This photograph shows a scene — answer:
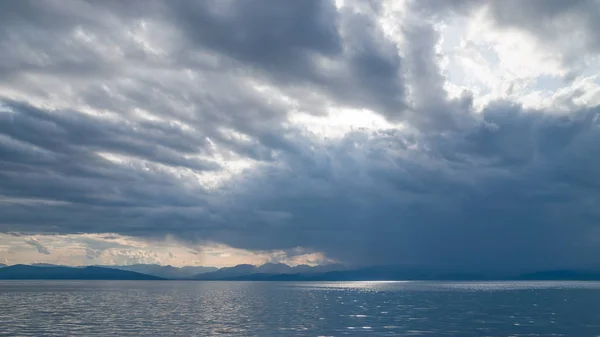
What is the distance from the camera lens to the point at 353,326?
76688 millimetres

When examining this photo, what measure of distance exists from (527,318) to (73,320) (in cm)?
7875

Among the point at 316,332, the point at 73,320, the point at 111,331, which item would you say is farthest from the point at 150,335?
the point at 73,320

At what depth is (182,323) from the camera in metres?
80.9

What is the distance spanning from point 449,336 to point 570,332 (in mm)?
18752

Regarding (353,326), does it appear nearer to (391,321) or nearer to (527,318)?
(391,321)

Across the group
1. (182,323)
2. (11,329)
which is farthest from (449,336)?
(11,329)

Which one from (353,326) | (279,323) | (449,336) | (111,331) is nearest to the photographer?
(449,336)

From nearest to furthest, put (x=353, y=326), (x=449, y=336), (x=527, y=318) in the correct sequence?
1. (x=449, y=336)
2. (x=353, y=326)
3. (x=527, y=318)

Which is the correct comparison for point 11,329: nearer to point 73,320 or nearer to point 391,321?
point 73,320

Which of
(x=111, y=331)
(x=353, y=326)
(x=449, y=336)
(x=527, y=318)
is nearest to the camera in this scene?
(x=449, y=336)

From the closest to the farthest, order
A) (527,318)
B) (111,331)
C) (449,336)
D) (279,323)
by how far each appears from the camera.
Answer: (449,336)
(111,331)
(279,323)
(527,318)

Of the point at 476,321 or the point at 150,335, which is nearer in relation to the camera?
the point at 150,335

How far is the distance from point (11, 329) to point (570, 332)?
77.8m

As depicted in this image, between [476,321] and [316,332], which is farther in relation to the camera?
[476,321]
